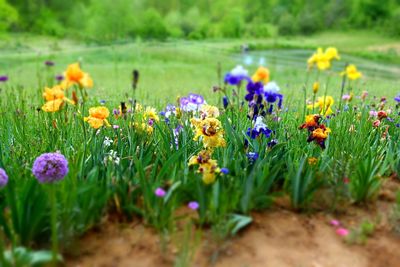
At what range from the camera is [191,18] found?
103 ft

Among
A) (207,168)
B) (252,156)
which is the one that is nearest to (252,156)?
(252,156)

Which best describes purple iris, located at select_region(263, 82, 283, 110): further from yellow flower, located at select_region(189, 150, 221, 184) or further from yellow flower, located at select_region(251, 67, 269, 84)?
yellow flower, located at select_region(189, 150, 221, 184)

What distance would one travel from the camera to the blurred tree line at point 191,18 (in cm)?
2555

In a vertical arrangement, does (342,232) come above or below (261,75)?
below

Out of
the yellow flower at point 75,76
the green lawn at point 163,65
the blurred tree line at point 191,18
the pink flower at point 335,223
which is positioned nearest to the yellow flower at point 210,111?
the yellow flower at point 75,76

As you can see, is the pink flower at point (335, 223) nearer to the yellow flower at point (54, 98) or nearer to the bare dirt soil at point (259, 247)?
the bare dirt soil at point (259, 247)

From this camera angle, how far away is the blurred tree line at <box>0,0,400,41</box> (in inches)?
1006

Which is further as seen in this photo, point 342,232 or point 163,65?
point 163,65

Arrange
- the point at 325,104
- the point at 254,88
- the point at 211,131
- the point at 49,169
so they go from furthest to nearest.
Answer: the point at 325,104 < the point at 254,88 < the point at 211,131 < the point at 49,169

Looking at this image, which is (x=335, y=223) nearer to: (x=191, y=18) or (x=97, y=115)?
(x=97, y=115)

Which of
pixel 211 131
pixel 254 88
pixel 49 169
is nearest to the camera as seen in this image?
pixel 49 169

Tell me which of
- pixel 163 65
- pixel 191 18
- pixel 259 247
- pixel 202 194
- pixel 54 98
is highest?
pixel 191 18

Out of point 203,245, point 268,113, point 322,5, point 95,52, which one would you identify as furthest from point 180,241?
point 322,5

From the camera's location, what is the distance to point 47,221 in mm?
1338
